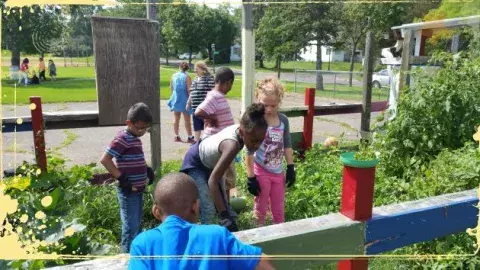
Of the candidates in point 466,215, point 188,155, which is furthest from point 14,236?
point 466,215

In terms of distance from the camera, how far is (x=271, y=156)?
353cm

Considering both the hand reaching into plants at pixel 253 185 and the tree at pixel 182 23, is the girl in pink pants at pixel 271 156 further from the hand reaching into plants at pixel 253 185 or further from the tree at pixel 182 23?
the tree at pixel 182 23

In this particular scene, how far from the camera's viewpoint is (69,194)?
3666mm

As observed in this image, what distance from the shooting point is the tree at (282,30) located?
17.7 m

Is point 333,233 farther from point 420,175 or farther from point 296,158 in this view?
point 296,158

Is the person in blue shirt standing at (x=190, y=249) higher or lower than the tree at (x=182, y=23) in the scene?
lower

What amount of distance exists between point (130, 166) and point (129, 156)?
77mm

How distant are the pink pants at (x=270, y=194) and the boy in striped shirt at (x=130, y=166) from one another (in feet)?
3.11

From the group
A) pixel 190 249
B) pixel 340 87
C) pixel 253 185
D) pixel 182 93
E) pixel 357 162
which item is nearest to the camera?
pixel 190 249

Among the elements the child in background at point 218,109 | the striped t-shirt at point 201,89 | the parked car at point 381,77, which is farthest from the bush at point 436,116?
the parked car at point 381,77

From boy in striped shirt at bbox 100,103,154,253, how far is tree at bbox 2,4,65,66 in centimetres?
99

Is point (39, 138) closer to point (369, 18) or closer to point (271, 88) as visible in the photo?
point (271, 88)

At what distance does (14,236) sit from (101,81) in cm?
243

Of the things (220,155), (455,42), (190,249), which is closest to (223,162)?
(220,155)
